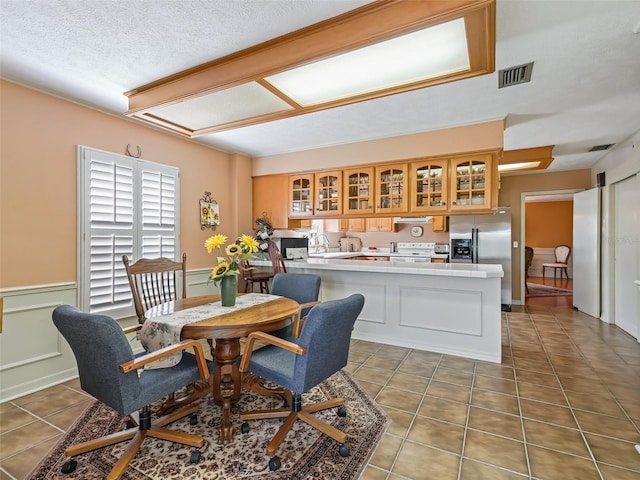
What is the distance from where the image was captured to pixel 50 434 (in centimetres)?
207

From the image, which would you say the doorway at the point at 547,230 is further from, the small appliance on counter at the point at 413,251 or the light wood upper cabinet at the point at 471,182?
the light wood upper cabinet at the point at 471,182

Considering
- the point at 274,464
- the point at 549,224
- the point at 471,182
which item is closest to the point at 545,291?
the point at 549,224

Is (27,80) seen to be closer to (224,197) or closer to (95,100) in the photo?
(95,100)

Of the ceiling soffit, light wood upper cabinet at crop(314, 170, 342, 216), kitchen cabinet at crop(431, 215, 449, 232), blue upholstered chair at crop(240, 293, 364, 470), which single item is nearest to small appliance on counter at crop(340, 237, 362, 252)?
kitchen cabinet at crop(431, 215, 449, 232)

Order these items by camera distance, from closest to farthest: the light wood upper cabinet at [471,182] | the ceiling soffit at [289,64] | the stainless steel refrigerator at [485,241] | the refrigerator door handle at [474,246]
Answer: the ceiling soffit at [289,64] → the light wood upper cabinet at [471,182] → the stainless steel refrigerator at [485,241] → the refrigerator door handle at [474,246]

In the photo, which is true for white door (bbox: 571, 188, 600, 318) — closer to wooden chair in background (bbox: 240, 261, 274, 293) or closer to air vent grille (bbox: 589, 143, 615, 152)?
air vent grille (bbox: 589, 143, 615, 152)

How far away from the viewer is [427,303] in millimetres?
3521

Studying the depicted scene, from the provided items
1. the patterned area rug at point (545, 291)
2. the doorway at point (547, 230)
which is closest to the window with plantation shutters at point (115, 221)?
the patterned area rug at point (545, 291)

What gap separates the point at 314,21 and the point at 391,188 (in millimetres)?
2519

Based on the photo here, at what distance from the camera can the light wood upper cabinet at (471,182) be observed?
3.56 metres

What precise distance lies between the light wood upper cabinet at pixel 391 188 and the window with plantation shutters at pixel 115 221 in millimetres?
2594

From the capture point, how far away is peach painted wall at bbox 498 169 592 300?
5.78 metres

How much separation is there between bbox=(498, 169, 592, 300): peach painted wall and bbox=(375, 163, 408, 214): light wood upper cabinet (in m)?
3.23

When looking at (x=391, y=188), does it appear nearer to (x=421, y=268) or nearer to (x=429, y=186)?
(x=429, y=186)
